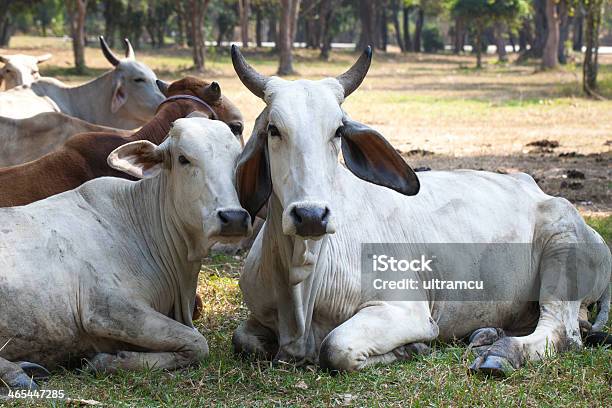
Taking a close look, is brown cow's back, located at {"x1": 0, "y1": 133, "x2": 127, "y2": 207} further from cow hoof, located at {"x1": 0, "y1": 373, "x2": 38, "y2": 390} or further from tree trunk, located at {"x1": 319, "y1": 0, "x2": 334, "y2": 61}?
tree trunk, located at {"x1": 319, "y1": 0, "x2": 334, "y2": 61}

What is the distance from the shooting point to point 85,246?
490 cm

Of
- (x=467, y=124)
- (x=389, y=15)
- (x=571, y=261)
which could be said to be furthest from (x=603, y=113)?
(x=389, y=15)

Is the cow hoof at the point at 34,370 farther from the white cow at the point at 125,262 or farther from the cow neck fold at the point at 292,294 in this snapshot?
the cow neck fold at the point at 292,294

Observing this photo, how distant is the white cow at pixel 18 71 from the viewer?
1313 centimetres

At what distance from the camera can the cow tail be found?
5410 mm

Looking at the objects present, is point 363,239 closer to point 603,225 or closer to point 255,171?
point 255,171

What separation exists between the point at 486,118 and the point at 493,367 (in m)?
13.3

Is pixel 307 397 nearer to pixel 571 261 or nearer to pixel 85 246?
pixel 85 246

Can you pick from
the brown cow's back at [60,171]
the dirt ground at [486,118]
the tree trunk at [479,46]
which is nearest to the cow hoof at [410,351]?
the brown cow's back at [60,171]

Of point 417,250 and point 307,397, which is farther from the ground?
point 417,250

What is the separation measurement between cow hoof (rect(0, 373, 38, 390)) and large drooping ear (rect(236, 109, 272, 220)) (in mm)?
1213

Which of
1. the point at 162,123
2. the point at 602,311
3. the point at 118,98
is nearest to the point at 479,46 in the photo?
the point at 118,98

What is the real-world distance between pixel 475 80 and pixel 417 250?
25.6 meters

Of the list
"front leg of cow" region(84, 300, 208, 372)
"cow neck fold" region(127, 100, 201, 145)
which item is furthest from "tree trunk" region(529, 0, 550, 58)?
"front leg of cow" region(84, 300, 208, 372)
